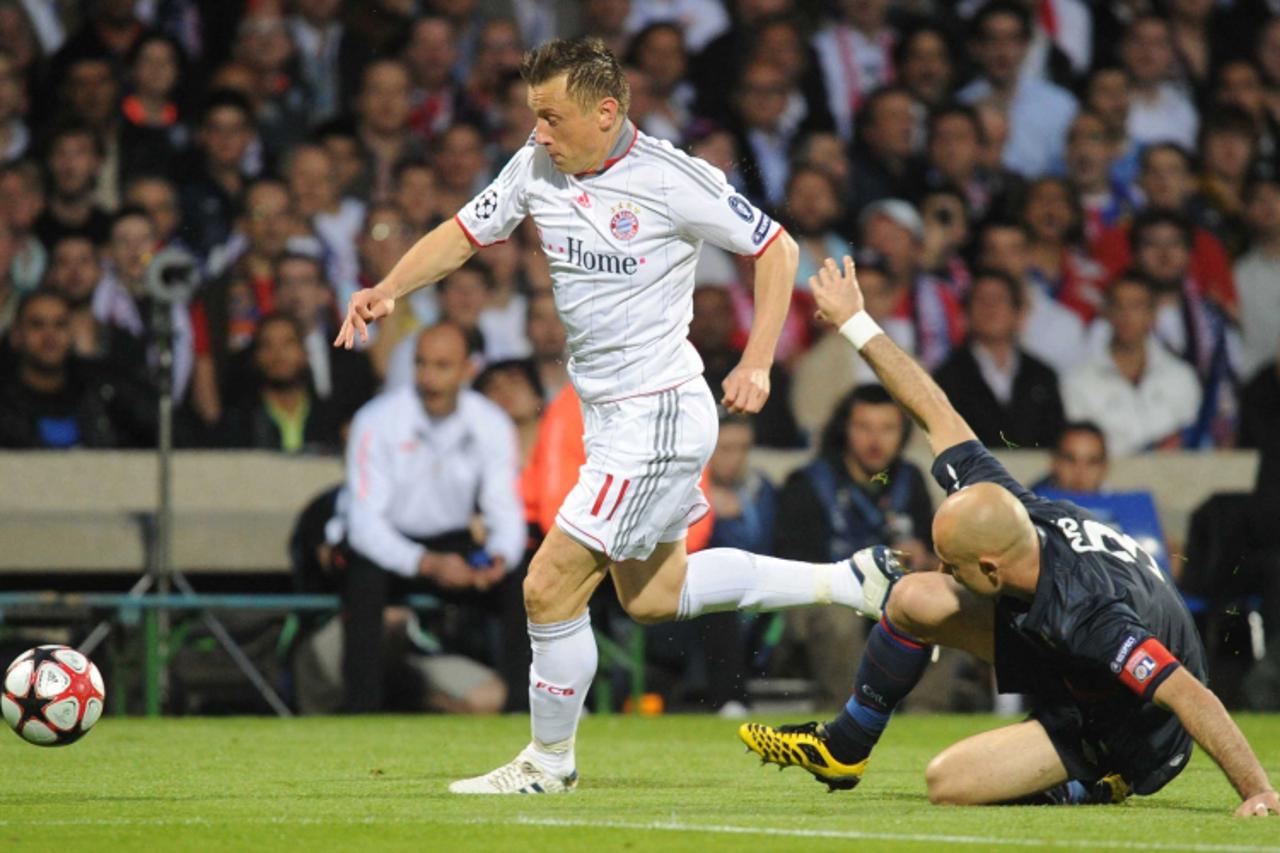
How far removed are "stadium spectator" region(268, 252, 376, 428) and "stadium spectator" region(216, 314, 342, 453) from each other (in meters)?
0.07

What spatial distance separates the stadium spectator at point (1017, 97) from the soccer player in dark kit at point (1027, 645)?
8.52 metres

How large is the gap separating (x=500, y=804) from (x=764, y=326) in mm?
1727

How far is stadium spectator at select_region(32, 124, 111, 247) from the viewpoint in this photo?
1318 cm

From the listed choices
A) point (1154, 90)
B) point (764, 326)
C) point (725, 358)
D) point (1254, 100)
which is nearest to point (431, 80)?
point (725, 358)

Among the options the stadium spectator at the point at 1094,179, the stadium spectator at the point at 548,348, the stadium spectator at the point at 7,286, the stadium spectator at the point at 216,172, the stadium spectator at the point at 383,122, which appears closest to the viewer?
the stadium spectator at the point at 548,348

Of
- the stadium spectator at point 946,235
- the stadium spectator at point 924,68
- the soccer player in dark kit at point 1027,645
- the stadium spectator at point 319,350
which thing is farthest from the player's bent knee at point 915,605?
the stadium spectator at point 924,68

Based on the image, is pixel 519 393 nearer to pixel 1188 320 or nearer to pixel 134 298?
pixel 134 298

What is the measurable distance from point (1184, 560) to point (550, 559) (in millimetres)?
6471

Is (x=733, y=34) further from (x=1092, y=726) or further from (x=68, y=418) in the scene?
(x=1092, y=726)

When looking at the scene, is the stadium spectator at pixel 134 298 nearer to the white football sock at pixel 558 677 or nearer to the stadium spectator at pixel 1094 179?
the stadium spectator at pixel 1094 179

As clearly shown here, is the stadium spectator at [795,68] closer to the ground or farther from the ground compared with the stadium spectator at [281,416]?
farther from the ground

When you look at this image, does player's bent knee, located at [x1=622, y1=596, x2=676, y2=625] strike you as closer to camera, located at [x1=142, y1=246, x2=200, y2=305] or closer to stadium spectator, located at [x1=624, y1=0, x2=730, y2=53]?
camera, located at [x1=142, y1=246, x2=200, y2=305]

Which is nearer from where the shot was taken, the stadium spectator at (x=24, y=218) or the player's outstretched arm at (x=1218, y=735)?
the player's outstretched arm at (x=1218, y=735)

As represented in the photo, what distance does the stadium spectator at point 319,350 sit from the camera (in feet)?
41.8
